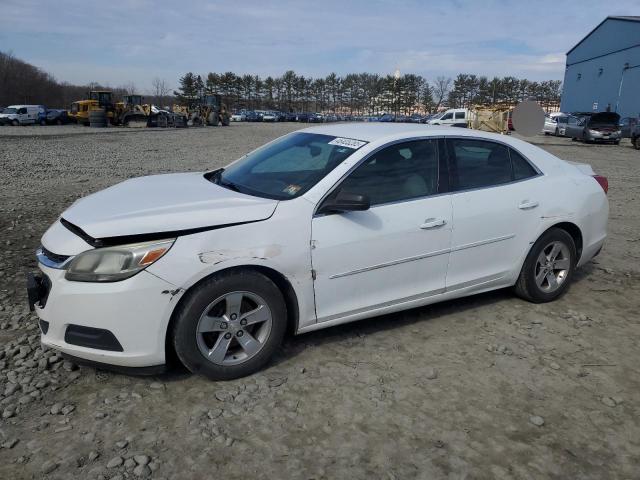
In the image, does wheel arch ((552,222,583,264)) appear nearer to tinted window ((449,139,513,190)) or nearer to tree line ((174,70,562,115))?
tinted window ((449,139,513,190))

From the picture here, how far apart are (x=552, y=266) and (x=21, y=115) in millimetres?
45315

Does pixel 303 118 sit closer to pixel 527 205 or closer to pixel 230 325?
pixel 527 205

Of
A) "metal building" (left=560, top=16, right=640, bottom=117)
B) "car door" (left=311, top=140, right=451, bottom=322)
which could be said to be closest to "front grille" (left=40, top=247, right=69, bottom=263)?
"car door" (left=311, top=140, right=451, bottom=322)

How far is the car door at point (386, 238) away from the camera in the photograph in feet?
11.0

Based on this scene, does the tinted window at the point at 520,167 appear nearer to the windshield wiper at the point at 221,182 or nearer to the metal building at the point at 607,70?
the windshield wiper at the point at 221,182

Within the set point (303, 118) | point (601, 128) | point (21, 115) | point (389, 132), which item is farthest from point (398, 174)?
point (303, 118)

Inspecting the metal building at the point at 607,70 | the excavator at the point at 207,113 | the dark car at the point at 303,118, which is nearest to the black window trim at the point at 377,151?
the excavator at the point at 207,113

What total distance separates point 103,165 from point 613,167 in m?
15.7

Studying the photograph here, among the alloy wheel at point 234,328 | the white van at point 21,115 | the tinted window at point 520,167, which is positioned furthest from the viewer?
the white van at point 21,115

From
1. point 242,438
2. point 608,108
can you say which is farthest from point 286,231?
point 608,108

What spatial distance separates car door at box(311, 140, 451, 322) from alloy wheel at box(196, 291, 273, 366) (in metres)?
0.40

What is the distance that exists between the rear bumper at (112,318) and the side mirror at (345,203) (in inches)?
42.9

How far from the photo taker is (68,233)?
309cm

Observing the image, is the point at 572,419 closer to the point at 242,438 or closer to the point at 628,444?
the point at 628,444
